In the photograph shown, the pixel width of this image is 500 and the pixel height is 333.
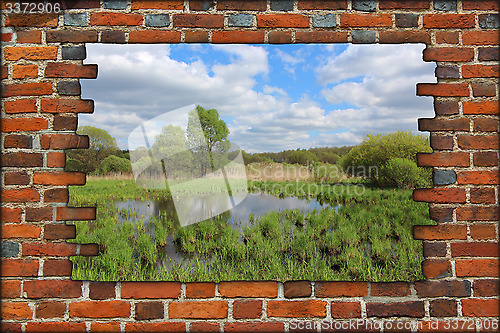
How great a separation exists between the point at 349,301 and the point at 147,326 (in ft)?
4.01

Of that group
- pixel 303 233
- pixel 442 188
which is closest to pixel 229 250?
pixel 303 233

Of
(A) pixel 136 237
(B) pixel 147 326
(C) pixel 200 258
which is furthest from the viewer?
(A) pixel 136 237

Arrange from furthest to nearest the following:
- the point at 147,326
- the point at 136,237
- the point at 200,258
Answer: the point at 136,237
the point at 200,258
the point at 147,326

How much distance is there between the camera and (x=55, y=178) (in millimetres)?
1630

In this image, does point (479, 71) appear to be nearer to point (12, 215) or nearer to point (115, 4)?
point (115, 4)

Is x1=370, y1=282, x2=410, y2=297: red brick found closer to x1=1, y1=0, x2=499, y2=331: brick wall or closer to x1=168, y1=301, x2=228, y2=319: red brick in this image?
x1=1, y1=0, x2=499, y2=331: brick wall

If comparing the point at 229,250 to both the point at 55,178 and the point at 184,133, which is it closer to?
the point at 184,133

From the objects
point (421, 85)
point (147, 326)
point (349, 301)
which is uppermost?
point (421, 85)

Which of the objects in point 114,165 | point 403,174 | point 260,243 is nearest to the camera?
point 260,243

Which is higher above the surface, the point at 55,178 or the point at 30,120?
the point at 30,120

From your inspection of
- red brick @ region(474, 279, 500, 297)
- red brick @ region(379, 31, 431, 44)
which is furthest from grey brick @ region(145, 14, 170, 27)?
red brick @ region(474, 279, 500, 297)

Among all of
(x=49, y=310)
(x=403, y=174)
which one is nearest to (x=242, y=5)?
(x=49, y=310)

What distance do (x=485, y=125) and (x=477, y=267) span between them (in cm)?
86

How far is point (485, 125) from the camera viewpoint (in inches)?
63.7
